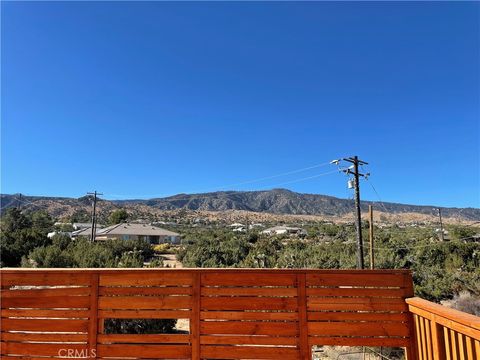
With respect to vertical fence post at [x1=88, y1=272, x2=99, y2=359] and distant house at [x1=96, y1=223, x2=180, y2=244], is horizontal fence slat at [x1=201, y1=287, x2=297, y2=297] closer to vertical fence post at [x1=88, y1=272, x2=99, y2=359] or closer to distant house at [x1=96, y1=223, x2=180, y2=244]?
vertical fence post at [x1=88, y1=272, x2=99, y2=359]

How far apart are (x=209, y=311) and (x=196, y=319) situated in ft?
0.45

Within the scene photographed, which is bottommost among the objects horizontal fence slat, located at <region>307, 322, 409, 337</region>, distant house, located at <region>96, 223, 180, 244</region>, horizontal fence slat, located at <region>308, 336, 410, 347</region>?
horizontal fence slat, located at <region>308, 336, 410, 347</region>

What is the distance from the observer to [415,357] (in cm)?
329

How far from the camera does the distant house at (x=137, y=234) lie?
43344mm

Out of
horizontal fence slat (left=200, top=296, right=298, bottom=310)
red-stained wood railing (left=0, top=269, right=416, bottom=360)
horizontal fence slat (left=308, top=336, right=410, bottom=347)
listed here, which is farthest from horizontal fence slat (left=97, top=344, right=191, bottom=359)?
horizontal fence slat (left=308, top=336, right=410, bottom=347)

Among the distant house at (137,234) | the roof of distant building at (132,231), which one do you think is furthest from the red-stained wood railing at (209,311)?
the roof of distant building at (132,231)

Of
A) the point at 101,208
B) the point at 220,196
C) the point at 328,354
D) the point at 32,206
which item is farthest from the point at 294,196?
the point at 328,354

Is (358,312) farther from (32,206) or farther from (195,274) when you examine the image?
(32,206)

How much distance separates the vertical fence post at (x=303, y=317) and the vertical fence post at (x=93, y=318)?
186 cm

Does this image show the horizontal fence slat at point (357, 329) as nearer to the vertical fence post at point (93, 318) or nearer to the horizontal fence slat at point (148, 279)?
the horizontal fence slat at point (148, 279)

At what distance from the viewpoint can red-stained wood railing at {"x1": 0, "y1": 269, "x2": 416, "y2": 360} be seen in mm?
3277

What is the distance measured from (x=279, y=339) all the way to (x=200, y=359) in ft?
2.40

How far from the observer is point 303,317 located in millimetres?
3324

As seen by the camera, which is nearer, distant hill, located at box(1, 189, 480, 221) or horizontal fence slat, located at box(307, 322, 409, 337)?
horizontal fence slat, located at box(307, 322, 409, 337)
